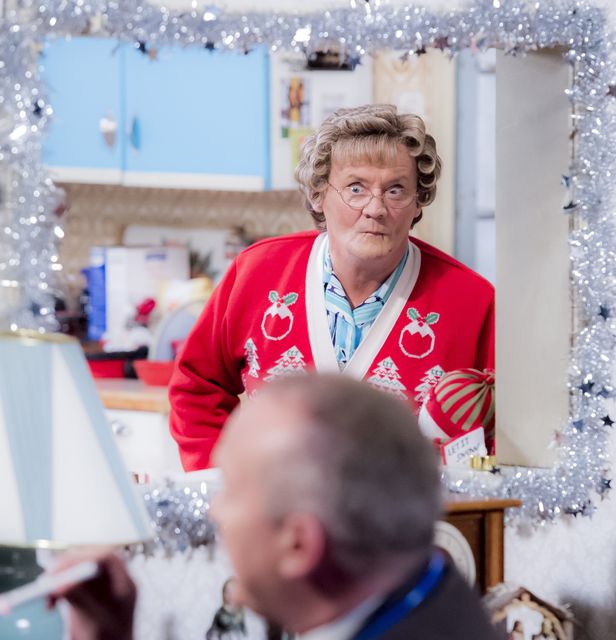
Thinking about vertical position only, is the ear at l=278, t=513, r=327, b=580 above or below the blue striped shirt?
below

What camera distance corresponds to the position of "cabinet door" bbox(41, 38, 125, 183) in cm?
153

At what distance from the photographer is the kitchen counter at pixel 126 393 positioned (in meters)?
1.80

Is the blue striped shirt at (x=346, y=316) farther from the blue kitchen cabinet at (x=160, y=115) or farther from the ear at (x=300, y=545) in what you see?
the ear at (x=300, y=545)

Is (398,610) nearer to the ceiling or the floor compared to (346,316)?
nearer to the floor

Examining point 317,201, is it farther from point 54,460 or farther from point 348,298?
point 54,460

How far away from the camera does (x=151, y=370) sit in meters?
1.84

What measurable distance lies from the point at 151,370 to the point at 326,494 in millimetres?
1063

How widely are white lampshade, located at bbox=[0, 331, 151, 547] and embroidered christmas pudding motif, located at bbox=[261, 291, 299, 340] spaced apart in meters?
0.59

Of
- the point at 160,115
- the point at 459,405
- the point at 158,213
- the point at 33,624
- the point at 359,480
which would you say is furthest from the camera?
the point at 158,213

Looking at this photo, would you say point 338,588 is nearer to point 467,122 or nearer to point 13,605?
point 13,605

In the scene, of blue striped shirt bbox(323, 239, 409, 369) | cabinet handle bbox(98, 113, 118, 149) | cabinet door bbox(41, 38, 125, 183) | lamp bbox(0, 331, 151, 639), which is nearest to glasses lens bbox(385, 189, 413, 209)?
blue striped shirt bbox(323, 239, 409, 369)

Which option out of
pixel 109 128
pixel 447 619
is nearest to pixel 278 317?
pixel 109 128

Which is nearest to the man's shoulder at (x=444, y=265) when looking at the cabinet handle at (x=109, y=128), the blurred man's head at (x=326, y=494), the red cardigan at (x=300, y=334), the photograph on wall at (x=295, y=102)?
the red cardigan at (x=300, y=334)

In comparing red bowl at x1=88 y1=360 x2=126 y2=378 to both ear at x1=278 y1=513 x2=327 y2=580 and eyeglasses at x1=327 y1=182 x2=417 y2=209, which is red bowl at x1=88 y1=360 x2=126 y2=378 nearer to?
eyeglasses at x1=327 y1=182 x2=417 y2=209
